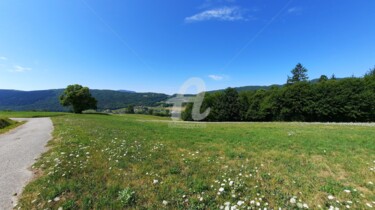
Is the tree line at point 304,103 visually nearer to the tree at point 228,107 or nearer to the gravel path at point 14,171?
the tree at point 228,107

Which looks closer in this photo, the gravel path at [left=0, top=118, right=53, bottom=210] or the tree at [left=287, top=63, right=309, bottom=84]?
the gravel path at [left=0, top=118, right=53, bottom=210]

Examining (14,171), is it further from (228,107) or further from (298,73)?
(298,73)

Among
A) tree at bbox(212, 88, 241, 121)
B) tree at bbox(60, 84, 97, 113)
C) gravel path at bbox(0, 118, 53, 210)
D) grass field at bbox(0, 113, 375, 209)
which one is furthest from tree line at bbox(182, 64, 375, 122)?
gravel path at bbox(0, 118, 53, 210)

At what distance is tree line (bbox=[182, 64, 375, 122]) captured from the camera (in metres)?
34.5

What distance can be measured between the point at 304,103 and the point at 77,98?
75.5 meters

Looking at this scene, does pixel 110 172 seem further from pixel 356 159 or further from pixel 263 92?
pixel 263 92

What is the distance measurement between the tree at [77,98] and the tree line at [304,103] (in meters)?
39.9

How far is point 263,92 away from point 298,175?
51.3 metres

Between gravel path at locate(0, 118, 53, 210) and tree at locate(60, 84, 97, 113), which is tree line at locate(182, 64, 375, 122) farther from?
gravel path at locate(0, 118, 53, 210)

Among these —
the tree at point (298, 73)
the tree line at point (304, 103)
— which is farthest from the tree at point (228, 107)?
the tree at point (298, 73)

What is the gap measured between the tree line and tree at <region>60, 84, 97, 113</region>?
3994 cm

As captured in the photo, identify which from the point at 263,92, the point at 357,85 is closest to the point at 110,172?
the point at 357,85

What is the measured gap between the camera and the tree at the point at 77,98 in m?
60.8

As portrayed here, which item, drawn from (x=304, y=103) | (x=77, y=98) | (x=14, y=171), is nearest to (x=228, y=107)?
(x=304, y=103)
